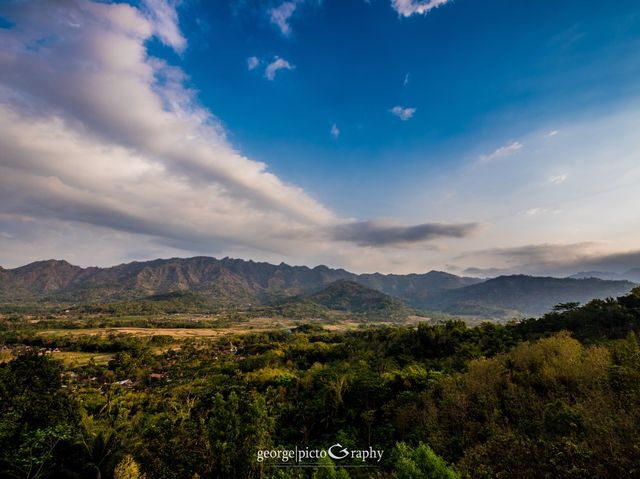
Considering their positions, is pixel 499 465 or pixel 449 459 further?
pixel 449 459

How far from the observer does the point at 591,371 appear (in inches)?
713

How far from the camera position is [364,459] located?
67.8 ft

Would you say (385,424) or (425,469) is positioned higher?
(425,469)

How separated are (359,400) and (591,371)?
19.1 m

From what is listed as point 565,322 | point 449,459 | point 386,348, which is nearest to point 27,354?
point 449,459

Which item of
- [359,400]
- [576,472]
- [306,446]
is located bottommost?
[306,446]

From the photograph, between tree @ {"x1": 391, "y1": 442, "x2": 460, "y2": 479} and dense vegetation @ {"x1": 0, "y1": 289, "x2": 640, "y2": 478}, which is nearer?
tree @ {"x1": 391, "y1": 442, "x2": 460, "y2": 479}

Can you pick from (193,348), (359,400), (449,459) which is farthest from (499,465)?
(193,348)

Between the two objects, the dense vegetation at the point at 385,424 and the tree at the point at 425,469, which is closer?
the tree at the point at 425,469

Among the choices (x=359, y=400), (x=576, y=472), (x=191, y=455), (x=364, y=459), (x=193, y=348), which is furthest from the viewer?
(x=193, y=348)

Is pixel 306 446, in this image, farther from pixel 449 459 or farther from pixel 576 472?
pixel 576 472

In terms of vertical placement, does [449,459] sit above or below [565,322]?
below

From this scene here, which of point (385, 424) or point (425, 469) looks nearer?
point (425, 469)

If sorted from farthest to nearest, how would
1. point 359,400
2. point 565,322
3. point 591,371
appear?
point 565,322
point 359,400
point 591,371
